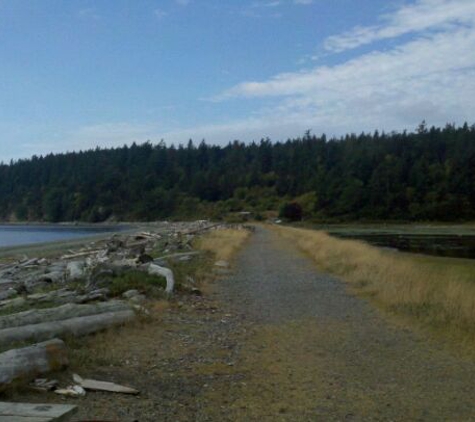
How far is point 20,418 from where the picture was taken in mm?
4441

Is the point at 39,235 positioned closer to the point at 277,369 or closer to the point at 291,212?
the point at 291,212

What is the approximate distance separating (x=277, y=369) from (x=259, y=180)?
140 meters

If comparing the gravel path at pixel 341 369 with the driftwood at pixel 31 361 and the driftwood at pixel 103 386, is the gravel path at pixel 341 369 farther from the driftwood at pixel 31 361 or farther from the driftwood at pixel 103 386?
the driftwood at pixel 31 361

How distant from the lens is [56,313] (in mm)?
9398

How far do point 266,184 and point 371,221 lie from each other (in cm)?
4711

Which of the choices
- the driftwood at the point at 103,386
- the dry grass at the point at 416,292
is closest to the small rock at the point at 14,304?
the driftwood at the point at 103,386

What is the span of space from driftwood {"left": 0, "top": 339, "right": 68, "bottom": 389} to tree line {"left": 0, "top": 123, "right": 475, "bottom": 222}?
3783 inches

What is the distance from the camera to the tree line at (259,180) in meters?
106

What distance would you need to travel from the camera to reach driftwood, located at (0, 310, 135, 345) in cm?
804

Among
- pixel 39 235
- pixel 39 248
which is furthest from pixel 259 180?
pixel 39 248

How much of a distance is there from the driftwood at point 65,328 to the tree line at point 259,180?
9342 centimetres

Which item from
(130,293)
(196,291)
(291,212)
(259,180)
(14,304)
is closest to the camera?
(14,304)

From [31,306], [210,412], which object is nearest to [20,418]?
[210,412]

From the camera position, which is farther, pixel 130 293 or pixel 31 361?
pixel 130 293
